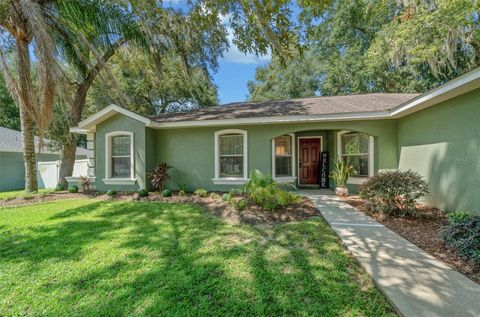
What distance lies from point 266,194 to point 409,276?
3.39 meters

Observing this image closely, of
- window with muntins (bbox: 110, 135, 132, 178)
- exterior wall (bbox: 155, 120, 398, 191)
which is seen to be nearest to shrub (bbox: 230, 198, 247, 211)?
exterior wall (bbox: 155, 120, 398, 191)

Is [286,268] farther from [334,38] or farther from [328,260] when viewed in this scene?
[334,38]

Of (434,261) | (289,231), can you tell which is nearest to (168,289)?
(289,231)

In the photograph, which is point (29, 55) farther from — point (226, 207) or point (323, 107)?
point (323, 107)

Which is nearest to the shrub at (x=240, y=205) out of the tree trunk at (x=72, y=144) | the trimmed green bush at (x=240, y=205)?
the trimmed green bush at (x=240, y=205)

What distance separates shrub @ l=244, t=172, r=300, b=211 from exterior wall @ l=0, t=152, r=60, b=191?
14999mm

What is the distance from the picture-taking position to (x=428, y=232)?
4.64 metres

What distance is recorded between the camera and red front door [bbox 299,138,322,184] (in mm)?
10398

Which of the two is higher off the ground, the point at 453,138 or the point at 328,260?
the point at 453,138

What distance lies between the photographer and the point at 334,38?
51.6ft

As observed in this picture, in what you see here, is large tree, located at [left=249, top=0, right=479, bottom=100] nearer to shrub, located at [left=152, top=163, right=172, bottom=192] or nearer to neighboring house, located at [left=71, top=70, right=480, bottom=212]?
neighboring house, located at [left=71, top=70, right=480, bottom=212]

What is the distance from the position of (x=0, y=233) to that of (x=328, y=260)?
250 inches

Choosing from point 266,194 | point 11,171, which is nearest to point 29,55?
point 266,194

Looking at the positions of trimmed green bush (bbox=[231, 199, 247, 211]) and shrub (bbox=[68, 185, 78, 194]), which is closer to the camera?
trimmed green bush (bbox=[231, 199, 247, 211])
